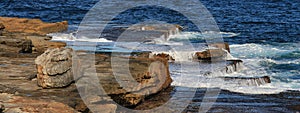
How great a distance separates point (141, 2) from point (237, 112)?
187ft

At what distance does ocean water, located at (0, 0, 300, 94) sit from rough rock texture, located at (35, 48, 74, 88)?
7175mm

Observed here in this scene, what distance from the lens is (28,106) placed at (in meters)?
11.7

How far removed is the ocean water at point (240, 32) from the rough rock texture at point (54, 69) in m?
7.17

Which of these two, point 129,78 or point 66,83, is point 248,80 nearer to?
point 129,78

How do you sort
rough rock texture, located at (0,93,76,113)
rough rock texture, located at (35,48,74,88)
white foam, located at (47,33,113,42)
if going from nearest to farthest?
rough rock texture, located at (0,93,76,113) → rough rock texture, located at (35,48,74,88) → white foam, located at (47,33,113,42)

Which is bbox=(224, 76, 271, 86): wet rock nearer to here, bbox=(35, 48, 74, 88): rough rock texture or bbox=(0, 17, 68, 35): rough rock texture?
bbox=(35, 48, 74, 88): rough rock texture

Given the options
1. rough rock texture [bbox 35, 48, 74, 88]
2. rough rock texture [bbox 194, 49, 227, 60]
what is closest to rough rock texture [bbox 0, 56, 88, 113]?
rough rock texture [bbox 35, 48, 74, 88]

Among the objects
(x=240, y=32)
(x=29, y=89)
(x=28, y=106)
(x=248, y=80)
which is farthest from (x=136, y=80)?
(x=240, y=32)

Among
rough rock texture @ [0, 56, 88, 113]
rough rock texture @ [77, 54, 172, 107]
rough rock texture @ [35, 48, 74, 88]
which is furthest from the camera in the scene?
rough rock texture @ [77, 54, 172, 107]

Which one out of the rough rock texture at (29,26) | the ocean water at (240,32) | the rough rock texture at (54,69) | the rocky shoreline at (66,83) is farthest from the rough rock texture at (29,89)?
the rough rock texture at (29,26)

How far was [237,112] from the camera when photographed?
16531 millimetres

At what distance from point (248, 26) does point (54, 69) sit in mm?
37071

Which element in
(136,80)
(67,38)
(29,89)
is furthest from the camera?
(67,38)

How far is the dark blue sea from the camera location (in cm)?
2477
